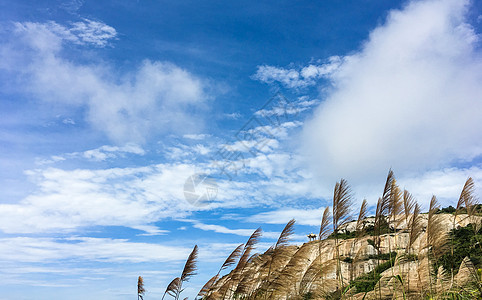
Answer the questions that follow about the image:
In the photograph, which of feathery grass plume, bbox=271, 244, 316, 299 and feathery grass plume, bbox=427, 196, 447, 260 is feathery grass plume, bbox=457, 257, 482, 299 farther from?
feathery grass plume, bbox=271, 244, 316, 299

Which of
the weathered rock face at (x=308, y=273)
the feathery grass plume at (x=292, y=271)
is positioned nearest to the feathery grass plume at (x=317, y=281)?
the weathered rock face at (x=308, y=273)

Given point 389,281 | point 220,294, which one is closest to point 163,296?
point 220,294

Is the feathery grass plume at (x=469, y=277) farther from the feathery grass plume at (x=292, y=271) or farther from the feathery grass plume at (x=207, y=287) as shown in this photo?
the feathery grass plume at (x=207, y=287)

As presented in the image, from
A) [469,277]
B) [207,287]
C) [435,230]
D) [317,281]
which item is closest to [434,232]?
[435,230]

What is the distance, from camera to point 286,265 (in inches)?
240

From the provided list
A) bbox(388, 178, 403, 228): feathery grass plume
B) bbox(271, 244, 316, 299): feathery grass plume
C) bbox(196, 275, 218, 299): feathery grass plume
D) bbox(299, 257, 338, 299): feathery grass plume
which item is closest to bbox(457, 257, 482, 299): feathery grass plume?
bbox(388, 178, 403, 228): feathery grass plume

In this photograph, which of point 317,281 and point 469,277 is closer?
point 317,281

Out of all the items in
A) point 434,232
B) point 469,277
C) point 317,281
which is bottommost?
point 469,277

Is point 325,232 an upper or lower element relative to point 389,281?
upper

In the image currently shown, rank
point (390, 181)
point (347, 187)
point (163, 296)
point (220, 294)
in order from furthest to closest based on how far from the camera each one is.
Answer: point (163, 296) < point (220, 294) < point (347, 187) < point (390, 181)

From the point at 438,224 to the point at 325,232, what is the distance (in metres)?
1.75

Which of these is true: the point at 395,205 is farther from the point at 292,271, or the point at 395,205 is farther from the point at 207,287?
the point at 207,287

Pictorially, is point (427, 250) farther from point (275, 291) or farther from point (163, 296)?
point (163, 296)

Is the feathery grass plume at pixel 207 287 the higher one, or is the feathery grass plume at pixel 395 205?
the feathery grass plume at pixel 395 205
